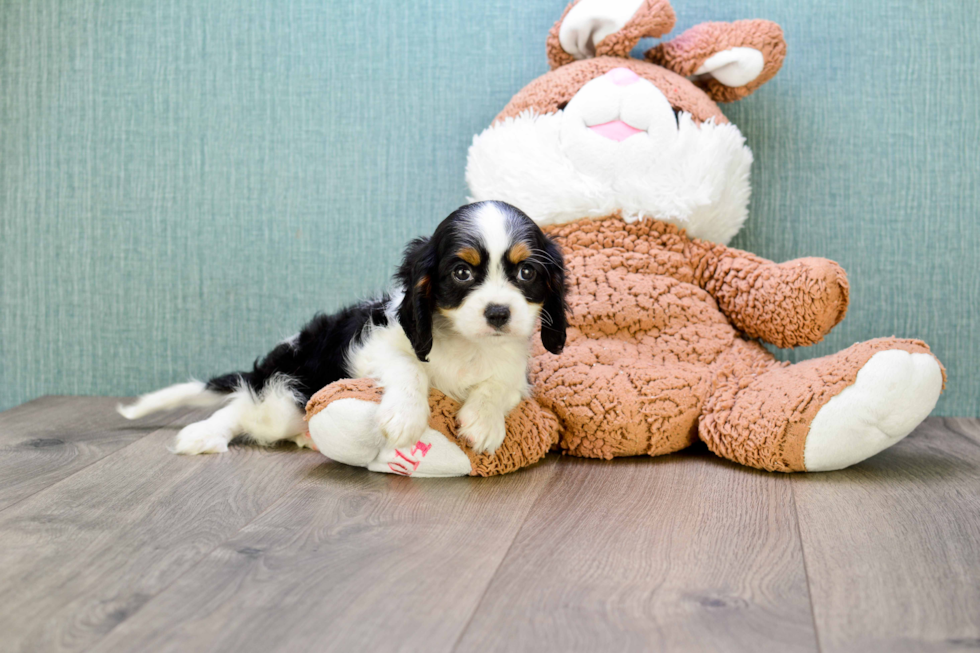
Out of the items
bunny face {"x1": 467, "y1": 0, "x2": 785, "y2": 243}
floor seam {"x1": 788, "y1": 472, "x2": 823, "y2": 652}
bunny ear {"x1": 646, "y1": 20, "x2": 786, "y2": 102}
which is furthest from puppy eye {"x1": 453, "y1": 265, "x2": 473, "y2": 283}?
bunny ear {"x1": 646, "y1": 20, "x2": 786, "y2": 102}

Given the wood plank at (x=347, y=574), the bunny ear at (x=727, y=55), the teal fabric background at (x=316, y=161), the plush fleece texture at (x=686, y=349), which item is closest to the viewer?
the wood plank at (x=347, y=574)

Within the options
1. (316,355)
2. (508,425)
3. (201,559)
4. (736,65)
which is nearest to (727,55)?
(736,65)

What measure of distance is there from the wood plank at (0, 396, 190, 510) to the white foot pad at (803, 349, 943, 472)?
172 centimetres

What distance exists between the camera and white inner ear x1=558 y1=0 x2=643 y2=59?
221cm

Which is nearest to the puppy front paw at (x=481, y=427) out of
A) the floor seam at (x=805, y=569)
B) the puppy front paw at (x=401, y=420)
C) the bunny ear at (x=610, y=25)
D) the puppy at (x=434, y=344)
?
the puppy at (x=434, y=344)

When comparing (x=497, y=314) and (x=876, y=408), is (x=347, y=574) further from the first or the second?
(x=876, y=408)

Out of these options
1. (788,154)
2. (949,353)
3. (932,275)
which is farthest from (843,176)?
(949,353)

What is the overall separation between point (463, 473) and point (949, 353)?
1.70 metres

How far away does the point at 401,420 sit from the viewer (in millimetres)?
1643

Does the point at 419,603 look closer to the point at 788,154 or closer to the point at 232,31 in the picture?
the point at 788,154

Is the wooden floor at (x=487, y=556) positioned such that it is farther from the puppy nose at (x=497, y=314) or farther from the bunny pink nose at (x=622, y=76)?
the bunny pink nose at (x=622, y=76)

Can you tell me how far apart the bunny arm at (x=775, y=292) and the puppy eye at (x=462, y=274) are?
2.64 ft

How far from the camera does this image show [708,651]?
1027 millimetres

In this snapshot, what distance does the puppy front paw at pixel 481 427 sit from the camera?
1750mm
